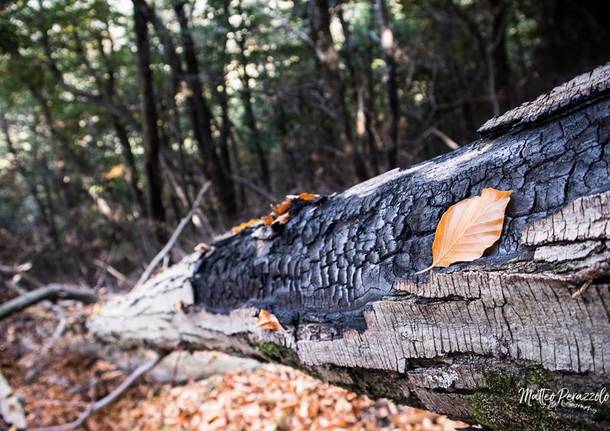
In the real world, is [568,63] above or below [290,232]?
above

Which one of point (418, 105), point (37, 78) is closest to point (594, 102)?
point (418, 105)

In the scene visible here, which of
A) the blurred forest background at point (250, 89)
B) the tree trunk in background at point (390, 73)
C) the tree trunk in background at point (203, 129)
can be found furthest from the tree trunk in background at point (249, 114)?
the tree trunk in background at point (390, 73)

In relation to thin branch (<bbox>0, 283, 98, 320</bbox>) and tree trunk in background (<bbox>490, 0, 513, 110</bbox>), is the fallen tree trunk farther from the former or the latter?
tree trunk in background (<bbox>490, 0, 513, 110</bbox>)

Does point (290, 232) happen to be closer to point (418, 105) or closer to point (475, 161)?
point (475, 161)

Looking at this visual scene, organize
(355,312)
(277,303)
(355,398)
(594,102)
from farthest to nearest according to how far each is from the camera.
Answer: (355,398) < (277,303) < (355,312) < (594,102)

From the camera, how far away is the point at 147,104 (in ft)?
17.2

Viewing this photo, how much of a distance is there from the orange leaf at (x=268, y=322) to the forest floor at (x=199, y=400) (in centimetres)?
75

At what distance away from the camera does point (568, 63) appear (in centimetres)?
874

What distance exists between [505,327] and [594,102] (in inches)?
17.1

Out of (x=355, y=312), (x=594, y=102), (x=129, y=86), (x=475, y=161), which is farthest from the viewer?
(x=129, y=86)

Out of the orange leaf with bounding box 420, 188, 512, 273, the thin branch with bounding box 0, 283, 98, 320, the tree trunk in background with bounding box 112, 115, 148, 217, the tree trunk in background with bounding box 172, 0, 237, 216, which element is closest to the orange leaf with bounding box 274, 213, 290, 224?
the orange leaf with bounding box 420, 188, 512, 273

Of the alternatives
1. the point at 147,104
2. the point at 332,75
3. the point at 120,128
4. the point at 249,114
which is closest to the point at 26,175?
the point at 120,128

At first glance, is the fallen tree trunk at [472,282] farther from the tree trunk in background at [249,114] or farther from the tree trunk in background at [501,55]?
the tree trunk in background at [501,55]

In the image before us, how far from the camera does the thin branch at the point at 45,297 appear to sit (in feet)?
11.5
